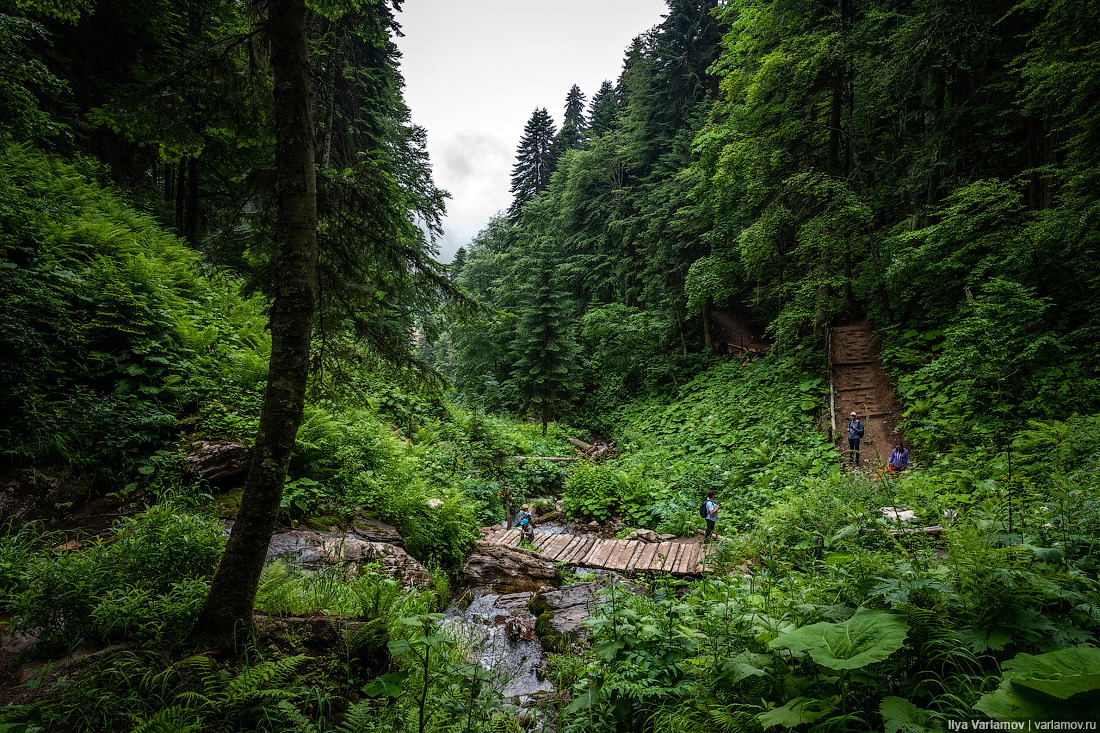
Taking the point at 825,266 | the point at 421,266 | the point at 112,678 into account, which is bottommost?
the point at 112,678

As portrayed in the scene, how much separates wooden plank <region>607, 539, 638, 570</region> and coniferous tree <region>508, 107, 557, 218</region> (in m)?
28.6

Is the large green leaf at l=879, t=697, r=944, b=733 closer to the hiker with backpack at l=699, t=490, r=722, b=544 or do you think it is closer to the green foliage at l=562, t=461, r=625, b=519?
the hiker with backpack at l=699, t=490, r=722, b=544

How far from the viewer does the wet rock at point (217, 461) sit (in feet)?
17.1

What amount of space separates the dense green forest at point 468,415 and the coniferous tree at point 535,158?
18.0 meters

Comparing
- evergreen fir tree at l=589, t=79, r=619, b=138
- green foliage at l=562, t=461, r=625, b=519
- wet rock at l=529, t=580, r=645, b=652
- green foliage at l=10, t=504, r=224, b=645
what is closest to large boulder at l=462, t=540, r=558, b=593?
wet rock at l=529, t=580, r=645, b=652

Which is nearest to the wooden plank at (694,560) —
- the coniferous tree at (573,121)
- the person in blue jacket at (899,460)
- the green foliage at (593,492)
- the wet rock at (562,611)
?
the wet rock at (562,611)

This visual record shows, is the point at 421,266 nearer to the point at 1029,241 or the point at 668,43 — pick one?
the point at 1029,241

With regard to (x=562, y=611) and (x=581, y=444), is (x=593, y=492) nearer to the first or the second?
(x=562, y=611)

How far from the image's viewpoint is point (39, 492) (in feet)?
13.9

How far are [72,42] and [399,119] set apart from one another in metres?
8.13

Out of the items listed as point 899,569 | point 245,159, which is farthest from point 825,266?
point 245,159

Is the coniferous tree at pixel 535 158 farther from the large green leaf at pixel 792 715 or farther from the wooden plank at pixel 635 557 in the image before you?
the large green leaf at pixel 792 715

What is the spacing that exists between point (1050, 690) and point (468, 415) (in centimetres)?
1541

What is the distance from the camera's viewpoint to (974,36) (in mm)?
9008
